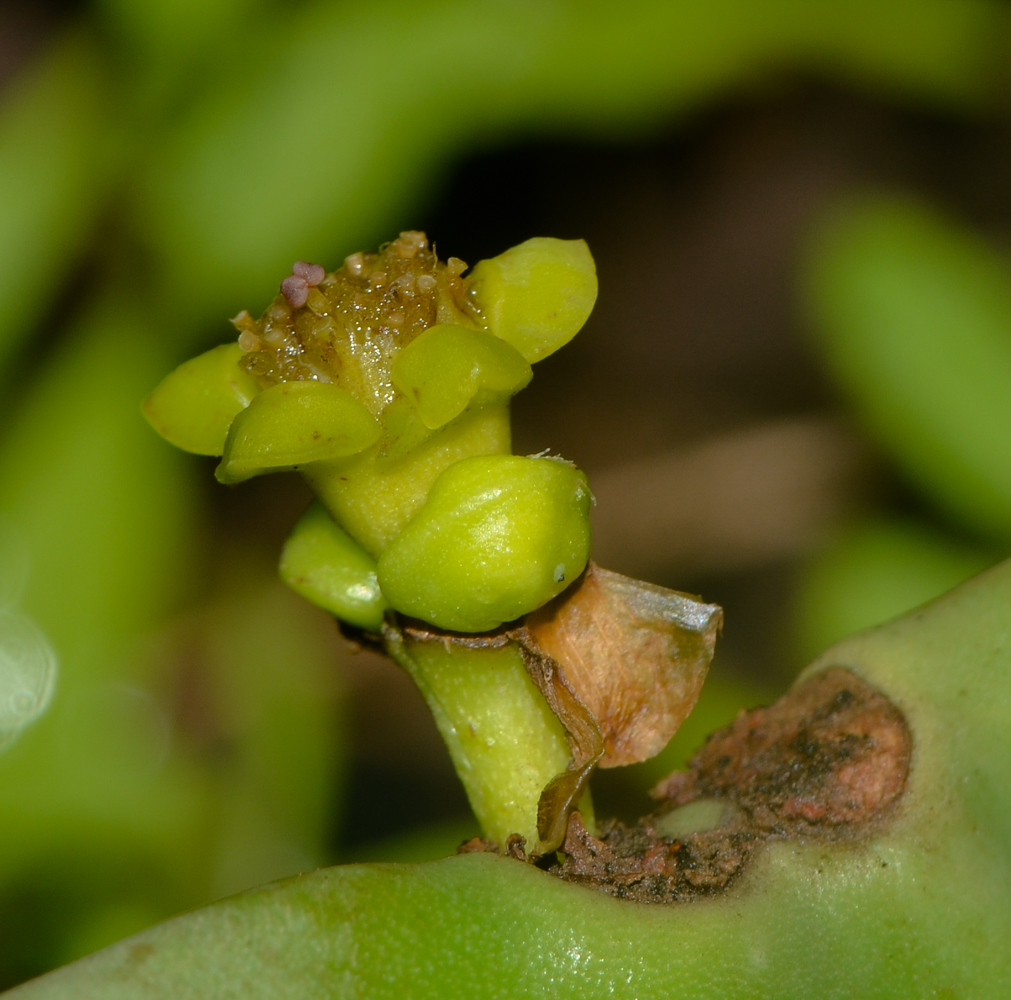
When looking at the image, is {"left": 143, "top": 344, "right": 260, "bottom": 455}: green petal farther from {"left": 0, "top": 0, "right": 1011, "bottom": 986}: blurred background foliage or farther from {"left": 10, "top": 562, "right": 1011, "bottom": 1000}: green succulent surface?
{"left": 0, "top": 0, "right": 1011, "bottom": 986}: blurred background foliage

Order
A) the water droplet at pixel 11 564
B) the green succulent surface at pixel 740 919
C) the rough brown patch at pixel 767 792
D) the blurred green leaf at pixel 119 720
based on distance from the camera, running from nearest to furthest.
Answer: the green succulent surface at pixel 740 919, the rough brown patch at pixel 767 792, the blurred green leaf at pixel 119 720, the water droplet at pixel 11 564

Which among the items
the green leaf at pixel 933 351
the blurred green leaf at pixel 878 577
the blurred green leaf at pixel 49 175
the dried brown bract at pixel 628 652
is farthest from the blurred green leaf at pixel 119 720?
the dried brown bract at pixel 628 652

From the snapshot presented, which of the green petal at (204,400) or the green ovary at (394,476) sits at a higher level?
the green petal at (204,400)

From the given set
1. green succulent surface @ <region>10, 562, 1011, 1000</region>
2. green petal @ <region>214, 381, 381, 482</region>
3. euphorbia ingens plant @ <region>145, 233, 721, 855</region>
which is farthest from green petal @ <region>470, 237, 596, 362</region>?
green succulent surface @ <region>10, 562, 1011, 1000</region>

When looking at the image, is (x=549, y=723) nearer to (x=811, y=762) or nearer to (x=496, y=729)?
(x=496, y=729)

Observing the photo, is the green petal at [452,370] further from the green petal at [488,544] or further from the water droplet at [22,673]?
the water droplet at [22,673]

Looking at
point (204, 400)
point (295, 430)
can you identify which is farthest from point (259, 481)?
point (295, 430)
